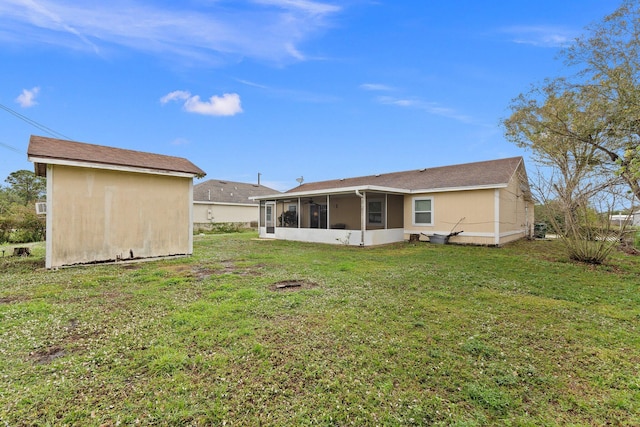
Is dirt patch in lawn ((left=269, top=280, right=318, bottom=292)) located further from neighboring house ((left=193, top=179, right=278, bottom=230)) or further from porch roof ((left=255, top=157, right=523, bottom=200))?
neighboring house ((left=193, top=179, right=278, bottom=230))

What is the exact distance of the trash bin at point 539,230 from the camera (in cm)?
1690

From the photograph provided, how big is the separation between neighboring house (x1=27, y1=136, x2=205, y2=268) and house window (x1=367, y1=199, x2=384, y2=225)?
8.29 m

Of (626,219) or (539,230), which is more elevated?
(626,219)

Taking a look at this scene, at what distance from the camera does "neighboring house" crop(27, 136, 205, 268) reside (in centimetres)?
714

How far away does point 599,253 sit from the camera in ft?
25.7

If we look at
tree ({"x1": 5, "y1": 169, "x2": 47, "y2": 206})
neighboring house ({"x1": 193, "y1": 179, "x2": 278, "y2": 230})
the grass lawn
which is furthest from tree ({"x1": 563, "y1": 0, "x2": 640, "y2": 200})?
tree ({"x1": 5, "y1": 169, "x2": 47, "y2": 206})

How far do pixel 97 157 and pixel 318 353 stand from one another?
327 inches

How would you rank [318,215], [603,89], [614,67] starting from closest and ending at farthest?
1. [614,67]
2. [603,89]
3. [318,215]

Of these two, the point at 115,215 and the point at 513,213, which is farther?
the point at 513,213

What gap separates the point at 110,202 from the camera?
309 inches

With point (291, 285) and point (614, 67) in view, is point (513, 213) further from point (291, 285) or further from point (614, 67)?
point (291, 285)

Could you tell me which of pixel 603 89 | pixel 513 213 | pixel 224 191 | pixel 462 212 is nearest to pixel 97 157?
pixel 462 212

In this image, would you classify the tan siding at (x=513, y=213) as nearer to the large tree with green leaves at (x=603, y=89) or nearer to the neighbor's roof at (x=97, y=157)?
the large tree with green leaves at (x=603, y=89)

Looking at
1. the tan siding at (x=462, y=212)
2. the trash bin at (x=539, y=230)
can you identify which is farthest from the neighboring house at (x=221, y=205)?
the trash bin at (x=539, y=230)
